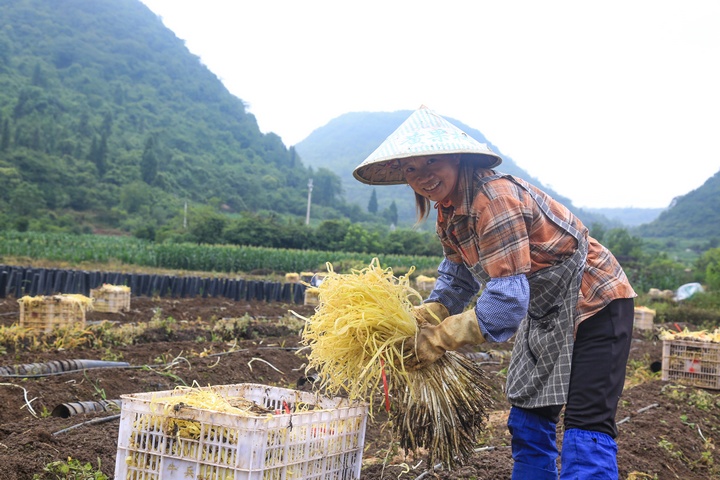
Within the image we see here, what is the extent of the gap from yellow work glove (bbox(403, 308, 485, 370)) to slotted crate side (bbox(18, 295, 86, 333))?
20.8ft

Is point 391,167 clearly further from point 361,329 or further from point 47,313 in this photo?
point 47,313

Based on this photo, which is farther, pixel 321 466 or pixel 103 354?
pixel 103 354

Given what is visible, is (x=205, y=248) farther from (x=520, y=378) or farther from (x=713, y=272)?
(x=520, y=378)

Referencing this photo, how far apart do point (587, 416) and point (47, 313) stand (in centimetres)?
706

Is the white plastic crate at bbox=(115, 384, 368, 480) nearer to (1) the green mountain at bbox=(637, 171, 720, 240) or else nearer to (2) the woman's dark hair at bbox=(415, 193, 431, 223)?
(2) the woman's dark hair at bbox=(415, 193, 431, 223)

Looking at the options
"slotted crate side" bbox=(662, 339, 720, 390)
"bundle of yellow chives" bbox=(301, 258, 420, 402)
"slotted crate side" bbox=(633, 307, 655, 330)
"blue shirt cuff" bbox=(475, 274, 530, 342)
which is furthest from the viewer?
"slotted crate side" bbox=(633, 307, 655, 330)

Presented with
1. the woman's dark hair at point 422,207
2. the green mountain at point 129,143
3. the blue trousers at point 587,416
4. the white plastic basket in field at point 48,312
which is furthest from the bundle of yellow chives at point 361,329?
the green mountain at point 129,143

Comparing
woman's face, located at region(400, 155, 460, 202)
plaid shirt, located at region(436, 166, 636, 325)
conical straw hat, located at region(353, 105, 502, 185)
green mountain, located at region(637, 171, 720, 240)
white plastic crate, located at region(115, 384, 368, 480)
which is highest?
green mountain, located at region(637, 171, 720, 240)

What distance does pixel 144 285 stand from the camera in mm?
16375

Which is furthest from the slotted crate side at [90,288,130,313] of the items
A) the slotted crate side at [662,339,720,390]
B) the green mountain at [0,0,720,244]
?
the green mountain at [0,0,720,244]

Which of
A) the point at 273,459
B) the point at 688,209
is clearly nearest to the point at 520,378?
the point at 273,459

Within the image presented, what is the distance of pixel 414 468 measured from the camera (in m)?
3.51

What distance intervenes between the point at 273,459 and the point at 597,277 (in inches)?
54.7

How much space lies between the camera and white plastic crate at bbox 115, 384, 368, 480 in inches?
82.4
